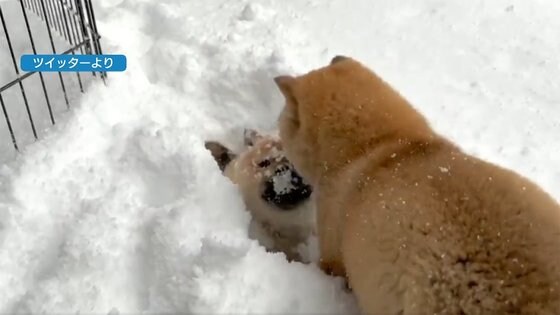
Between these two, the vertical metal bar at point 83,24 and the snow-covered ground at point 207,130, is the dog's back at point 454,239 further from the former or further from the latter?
the vertical metal bar at point 83,24

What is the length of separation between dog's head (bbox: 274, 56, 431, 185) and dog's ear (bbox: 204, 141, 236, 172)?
578 millimetres

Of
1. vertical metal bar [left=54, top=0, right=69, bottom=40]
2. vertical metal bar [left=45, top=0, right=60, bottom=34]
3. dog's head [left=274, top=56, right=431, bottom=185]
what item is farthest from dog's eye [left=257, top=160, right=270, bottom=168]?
vertical metal bar [left=45, top=0, right=60, bottom=34]

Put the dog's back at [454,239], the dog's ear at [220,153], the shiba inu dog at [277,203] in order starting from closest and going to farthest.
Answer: the dog's back at [454,239] < the shiba inu dog at [277,203] < the dog's ear at [220,153]

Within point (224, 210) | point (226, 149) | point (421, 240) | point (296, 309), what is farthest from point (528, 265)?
point (226, 149)

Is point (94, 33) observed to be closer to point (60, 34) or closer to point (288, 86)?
point (60, 34)

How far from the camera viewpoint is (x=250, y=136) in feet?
10.2

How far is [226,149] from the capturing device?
3.07 m

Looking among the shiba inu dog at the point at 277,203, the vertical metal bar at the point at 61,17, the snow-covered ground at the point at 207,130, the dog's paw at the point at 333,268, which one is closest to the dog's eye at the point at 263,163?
the shiba inu dog at the point at 277,203

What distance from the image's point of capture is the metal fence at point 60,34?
9.83 feet

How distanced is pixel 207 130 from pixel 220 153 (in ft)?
0.49

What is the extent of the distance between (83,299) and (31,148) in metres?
0.87

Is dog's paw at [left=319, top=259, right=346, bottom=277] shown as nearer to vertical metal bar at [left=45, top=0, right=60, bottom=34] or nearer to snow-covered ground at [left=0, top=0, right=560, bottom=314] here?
snow-covered ground at [left=0, top=0, right=560, bottom=314]

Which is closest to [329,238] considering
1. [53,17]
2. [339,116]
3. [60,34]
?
[339,116]

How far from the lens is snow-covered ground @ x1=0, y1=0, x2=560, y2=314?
88.9 inches
